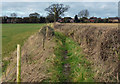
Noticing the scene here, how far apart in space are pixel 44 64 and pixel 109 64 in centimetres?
318

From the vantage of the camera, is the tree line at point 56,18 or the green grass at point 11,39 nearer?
the green grass at point 11,39

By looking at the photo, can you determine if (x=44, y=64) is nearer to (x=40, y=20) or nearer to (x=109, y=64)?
(x=109, y=64)

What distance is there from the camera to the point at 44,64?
7430 millimetres

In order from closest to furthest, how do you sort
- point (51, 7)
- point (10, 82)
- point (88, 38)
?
point (10, 82)
point (88, 38)
point (51, 7)

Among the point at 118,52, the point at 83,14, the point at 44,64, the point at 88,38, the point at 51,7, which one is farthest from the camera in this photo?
the point at 83,14

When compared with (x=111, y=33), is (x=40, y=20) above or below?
above

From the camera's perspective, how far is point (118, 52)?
213 inches

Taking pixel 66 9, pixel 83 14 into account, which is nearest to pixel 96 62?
pixel 66 9

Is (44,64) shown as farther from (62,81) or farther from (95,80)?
(95,80)

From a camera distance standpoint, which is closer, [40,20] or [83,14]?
[83,14]

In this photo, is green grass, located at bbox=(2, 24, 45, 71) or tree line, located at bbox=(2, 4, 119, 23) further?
tree line, located at bbox=(2, 4, 119, 23)

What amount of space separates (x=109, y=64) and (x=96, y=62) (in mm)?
1265

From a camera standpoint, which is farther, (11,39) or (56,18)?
(56,18)

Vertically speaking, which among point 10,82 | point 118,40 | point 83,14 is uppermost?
point 83,14
